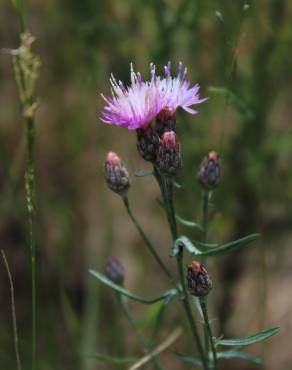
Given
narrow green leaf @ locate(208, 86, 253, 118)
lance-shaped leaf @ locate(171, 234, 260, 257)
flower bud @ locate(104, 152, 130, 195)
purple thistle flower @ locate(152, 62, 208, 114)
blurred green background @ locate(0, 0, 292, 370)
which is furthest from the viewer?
blurred green background @ locate(0, 0, 292, 370)

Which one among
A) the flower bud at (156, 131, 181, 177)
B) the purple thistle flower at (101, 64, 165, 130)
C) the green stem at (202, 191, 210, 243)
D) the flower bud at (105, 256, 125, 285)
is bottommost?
the flower bud at (105, 256, 125, 285)

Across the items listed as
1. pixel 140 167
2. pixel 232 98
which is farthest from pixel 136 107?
pixel 140 167

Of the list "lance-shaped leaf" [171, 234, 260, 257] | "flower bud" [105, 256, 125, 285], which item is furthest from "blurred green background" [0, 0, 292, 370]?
"lance-shaped leaf" [171, 234, 260, 257]

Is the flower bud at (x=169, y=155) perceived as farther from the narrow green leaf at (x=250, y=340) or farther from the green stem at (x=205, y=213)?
the narrow green leaf at (x=250, y=340)

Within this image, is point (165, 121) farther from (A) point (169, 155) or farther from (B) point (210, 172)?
(B) point (210, 172)

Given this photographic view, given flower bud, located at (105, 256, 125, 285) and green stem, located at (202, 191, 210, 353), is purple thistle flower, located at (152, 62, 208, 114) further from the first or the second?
flower bud, located at (105, 256, 125, 285)

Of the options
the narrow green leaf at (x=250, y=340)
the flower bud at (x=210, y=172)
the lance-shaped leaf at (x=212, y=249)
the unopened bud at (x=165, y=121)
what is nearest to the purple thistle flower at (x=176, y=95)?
the unopened bud at (x=165, y=121)

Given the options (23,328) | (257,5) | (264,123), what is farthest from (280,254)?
(23,328)
